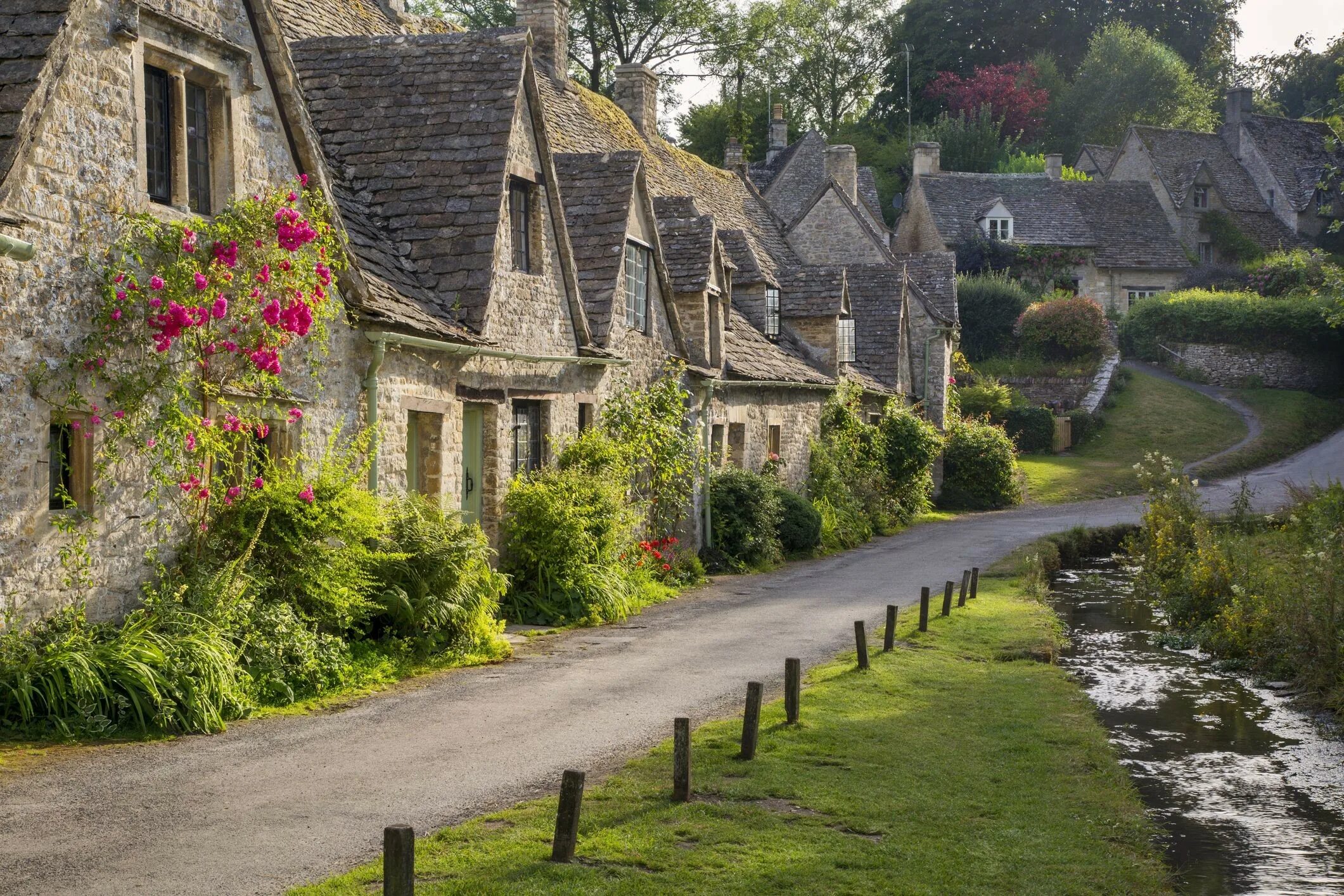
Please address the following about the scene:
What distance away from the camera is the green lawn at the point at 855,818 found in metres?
7.49

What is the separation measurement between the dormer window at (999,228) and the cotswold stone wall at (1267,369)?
12.0 metres

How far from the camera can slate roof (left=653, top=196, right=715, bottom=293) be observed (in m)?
24.8

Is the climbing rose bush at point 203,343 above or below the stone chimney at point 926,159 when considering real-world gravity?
below

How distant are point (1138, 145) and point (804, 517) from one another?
49.6 meters

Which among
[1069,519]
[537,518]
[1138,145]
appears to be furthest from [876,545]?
[1138,145]

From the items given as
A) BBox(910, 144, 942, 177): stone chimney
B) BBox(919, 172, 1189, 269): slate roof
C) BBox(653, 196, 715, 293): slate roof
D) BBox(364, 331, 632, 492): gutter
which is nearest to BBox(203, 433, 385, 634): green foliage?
BBox(364, 331, 632, 492): gutter

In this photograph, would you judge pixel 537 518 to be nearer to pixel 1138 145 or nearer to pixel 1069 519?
pixel 1069 519

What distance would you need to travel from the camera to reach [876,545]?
95.1 ft

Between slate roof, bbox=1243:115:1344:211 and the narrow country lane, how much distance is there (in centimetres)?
5995

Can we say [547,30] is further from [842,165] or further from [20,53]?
[842,165]

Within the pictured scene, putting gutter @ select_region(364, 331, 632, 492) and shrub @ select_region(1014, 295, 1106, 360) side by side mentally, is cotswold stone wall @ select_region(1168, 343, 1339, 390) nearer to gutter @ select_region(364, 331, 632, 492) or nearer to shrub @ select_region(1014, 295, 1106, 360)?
shrub @ select_region(1014, 295, 1106, 360)

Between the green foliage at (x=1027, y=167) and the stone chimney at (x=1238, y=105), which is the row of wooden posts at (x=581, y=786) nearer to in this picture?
the green foliage at (x=1027, y=167)

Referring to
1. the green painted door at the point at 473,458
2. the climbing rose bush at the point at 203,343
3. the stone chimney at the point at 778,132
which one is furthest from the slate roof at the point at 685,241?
the stone chimney at the point at 778,132

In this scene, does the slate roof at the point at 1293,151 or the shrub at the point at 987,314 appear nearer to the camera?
the shrub at the point at 987,314
